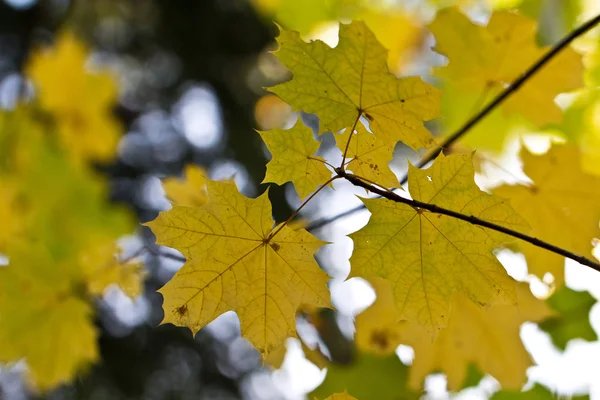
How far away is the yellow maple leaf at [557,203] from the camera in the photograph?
3.92 ft

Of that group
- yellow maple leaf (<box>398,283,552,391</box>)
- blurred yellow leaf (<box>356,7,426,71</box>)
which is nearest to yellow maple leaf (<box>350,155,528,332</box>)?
yellow maple leaf (<box>398,283,552,391</box>)

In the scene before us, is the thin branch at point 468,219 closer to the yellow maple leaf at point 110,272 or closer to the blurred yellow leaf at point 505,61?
the blurred yellow leaf at point 505,61

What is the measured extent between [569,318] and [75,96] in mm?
2681

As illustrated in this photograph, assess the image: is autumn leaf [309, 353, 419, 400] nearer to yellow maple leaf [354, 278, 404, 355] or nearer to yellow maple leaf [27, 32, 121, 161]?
yellow maple leaf [354, 278, 404, 355]

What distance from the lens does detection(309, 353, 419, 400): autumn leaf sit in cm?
161

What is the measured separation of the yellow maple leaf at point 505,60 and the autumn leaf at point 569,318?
522 mm

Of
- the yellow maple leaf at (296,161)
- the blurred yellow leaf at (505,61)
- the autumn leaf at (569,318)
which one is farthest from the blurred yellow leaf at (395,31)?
the yellow maple leaf at (296,161)

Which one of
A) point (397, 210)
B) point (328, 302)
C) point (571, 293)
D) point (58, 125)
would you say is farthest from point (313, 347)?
point (58, 125)

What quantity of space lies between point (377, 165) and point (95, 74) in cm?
264

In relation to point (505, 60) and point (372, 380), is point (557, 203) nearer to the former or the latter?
point (505, 60)

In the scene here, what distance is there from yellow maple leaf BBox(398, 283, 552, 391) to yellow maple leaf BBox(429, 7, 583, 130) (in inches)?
17.8

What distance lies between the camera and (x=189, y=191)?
1484 mm

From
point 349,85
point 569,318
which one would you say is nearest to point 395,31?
point 569,318

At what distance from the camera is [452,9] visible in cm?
131
